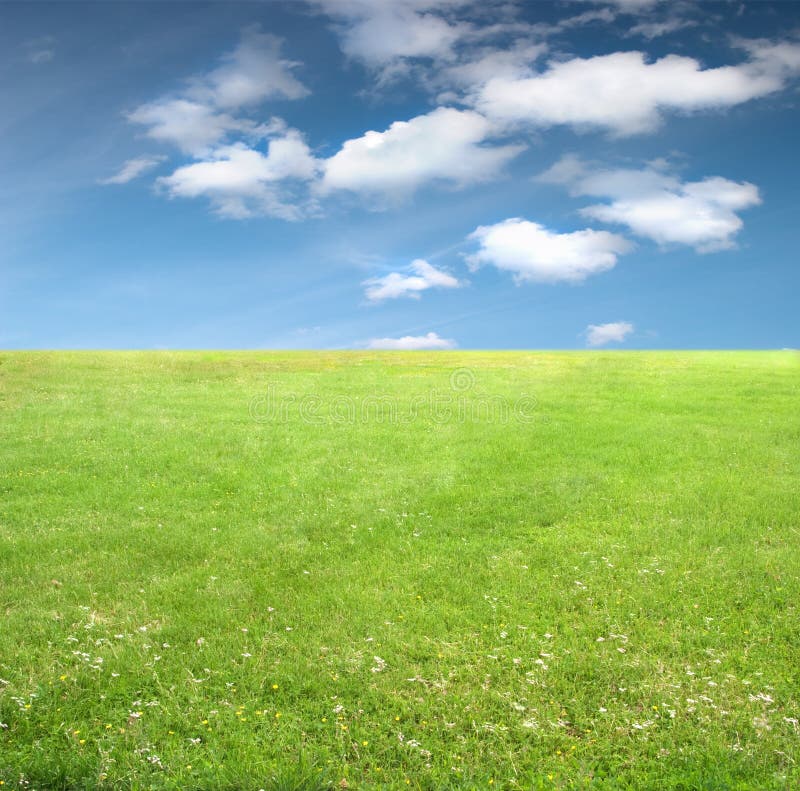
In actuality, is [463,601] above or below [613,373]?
below

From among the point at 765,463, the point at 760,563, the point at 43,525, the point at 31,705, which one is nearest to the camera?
the point at 31,705

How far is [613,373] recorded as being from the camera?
47.2 metres

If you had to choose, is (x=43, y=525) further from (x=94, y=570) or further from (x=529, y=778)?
(x=529, y=778)

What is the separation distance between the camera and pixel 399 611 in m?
10.6

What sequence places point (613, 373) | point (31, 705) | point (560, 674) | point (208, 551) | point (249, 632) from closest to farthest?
point (31, 705)
point (560, 674)
point (249, 632)
point (208, 551)
point (613, 373)

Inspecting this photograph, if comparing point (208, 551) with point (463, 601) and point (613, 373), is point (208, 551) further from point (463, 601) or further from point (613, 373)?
point (613, 373)

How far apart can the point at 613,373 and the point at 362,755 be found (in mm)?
43352

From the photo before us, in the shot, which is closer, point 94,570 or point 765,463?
point 94,570

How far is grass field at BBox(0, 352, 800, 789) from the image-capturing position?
731 centimetres

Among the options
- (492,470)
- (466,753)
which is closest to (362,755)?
(466,753)

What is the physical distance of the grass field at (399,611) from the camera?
7309 mm

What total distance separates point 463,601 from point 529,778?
4.11 metres

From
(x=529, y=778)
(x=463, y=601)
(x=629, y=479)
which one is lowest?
(x=529, y=778)

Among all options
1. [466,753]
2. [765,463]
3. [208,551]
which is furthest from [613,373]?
[466,753]
